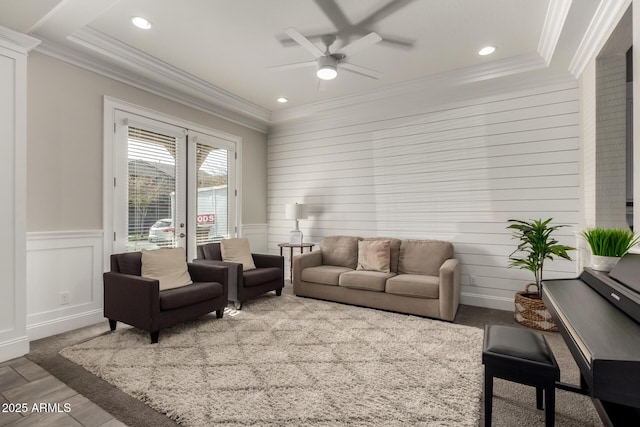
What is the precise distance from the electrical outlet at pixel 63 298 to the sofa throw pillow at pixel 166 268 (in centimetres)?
76

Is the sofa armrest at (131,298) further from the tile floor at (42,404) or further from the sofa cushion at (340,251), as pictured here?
the sofa cushion at (340,251)

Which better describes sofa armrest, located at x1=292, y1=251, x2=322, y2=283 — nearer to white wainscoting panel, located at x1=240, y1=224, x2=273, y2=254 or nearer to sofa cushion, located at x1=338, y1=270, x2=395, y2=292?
sofa cushion, located at x1=338, y1=270, x2=395, y2=292

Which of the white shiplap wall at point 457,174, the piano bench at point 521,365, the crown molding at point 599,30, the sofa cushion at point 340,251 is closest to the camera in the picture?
the piano bench at point 521,365

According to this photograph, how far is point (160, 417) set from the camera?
189cm

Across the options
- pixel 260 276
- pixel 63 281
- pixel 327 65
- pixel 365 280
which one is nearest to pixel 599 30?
pixel 327 65

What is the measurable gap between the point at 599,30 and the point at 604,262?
6.69 feet

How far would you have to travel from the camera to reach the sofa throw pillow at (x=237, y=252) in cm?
431

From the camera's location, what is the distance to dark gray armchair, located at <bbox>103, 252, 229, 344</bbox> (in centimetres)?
288

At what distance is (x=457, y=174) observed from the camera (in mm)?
4285

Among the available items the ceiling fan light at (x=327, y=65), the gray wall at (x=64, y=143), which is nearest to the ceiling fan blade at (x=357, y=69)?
the ceiling fan light at (x=327, y=65)

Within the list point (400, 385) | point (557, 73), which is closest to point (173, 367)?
point (400, 385)

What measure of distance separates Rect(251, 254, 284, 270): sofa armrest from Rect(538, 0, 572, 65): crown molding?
385 centimetres

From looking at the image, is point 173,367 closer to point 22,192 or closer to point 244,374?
point 244,374

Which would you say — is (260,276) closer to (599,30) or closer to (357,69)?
(357,69)
